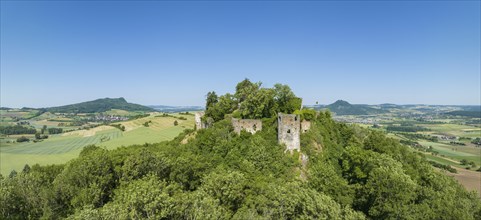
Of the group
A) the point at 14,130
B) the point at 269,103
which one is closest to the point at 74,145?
the point at 269,103

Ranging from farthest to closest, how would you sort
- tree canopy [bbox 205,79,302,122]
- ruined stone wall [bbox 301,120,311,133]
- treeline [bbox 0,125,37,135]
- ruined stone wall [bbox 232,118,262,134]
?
treeline [bbox 0,125,37,135] → tree canopy [bbox 205,79,302,122] → ruined stone wall [bbox 232,118,262,134] → ruined stone wall [bbox 301,120,311,133]

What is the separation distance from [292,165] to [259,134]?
8377 millimetres

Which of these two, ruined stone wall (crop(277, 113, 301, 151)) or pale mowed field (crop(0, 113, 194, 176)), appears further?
pale mowed field (crop(0, 113, 194, 176))

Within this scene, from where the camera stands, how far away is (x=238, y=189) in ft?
91.7

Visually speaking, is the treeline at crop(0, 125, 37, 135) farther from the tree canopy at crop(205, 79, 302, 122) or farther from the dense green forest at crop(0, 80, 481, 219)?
the tree canopy at crop(205, 79, 302, 122)

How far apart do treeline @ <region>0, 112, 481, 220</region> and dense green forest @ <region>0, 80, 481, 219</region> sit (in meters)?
0.10

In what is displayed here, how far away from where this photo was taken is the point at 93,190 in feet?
89.5

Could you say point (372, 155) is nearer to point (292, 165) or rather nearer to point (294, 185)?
point (292, 165)

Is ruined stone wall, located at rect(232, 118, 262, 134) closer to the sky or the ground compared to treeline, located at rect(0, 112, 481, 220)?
closer to the sky

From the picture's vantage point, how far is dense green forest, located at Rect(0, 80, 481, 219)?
2362cm

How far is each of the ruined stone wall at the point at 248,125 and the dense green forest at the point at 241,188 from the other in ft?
5.01

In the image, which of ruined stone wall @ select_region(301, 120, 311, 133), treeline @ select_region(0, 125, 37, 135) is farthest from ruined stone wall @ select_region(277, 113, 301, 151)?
treeline @ select_region(0, 125, 37, 135)

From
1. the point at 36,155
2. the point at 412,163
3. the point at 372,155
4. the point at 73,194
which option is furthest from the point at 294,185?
the point at 36,155

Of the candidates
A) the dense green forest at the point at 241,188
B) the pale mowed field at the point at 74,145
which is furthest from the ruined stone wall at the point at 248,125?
the pale mowed field at the point at 74,145
